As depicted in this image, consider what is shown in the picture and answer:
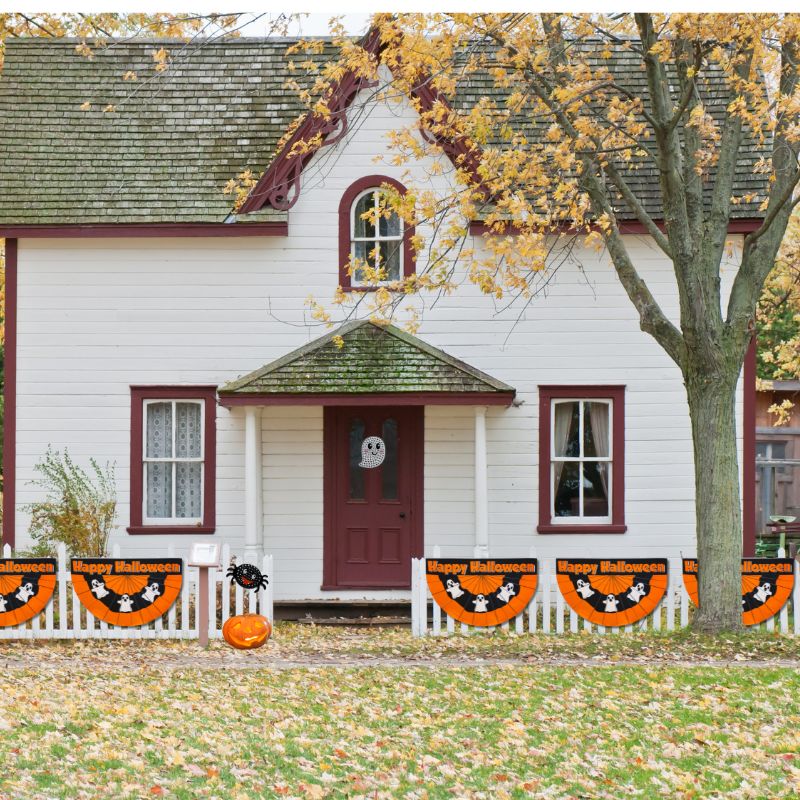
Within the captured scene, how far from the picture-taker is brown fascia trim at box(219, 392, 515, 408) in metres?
15.4

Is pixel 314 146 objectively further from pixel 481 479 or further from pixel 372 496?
pixel 481 479

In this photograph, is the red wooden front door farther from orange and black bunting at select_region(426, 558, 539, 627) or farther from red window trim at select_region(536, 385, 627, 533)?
orange and black bunting at select_region(426, 558, 539, 627)

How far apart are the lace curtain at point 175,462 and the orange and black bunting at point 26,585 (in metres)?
3.14

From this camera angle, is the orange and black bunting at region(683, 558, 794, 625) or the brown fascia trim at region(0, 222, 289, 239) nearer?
the orange and black bunting at region(683, 558, 794, 625)

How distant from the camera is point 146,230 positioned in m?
16.3

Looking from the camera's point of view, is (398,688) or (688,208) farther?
(688,208)

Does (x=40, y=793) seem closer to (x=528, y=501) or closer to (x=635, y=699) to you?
(x=635, y=699)

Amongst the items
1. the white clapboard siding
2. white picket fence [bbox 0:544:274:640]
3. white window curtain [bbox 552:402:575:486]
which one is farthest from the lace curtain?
white window curtain [bbox 552:402:575:486]

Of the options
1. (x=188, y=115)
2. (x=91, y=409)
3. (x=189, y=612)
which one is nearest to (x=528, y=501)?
(x=189, y=612)

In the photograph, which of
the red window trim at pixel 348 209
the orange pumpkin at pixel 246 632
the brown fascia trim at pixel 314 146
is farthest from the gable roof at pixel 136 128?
the orange pumpkin at pixel 246 632

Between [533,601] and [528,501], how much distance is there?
2.80 m

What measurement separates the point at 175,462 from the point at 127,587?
3.28 m

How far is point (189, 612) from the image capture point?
577 inches

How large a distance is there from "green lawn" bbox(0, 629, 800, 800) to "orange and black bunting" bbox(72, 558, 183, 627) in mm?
1881
